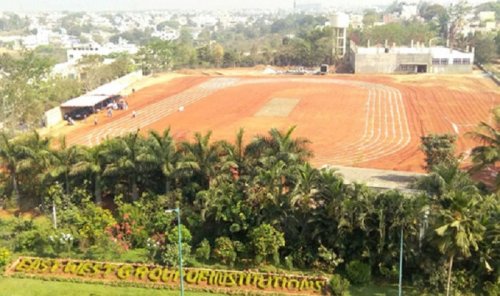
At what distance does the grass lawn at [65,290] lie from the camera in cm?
1980

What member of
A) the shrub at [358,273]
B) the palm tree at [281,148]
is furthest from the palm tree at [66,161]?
the shrub at [358,273]

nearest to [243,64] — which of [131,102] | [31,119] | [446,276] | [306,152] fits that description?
[131,102]

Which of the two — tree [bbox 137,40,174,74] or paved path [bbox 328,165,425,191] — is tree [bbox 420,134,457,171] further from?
tree [bbox 137,40,174,74]

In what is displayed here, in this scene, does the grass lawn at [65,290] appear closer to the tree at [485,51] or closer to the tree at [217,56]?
the tree at [217,56]

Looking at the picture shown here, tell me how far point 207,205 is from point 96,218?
4696 millimetres

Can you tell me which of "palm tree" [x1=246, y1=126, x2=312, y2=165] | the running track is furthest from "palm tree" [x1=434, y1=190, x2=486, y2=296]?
the running track

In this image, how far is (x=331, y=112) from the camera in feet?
175

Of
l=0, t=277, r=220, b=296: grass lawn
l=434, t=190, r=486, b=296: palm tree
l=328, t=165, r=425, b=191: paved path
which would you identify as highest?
l=434, t=190, r=486, b=296: palm tree

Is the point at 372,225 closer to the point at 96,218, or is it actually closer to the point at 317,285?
the point at 317,285

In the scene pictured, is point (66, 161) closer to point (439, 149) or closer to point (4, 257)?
point (4, 257)

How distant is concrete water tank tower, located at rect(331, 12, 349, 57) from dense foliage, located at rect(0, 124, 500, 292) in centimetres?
7554

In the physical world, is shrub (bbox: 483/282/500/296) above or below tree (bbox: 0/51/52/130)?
below

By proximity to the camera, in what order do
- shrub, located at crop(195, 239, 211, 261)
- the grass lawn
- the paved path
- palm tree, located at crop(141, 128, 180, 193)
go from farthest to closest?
palm tree, located at crop(141, 128, 180, 193), the paved path, shrub, located at crop(195, 239, 211, 261), the grass lawn

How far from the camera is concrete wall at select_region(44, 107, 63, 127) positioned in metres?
49.8
